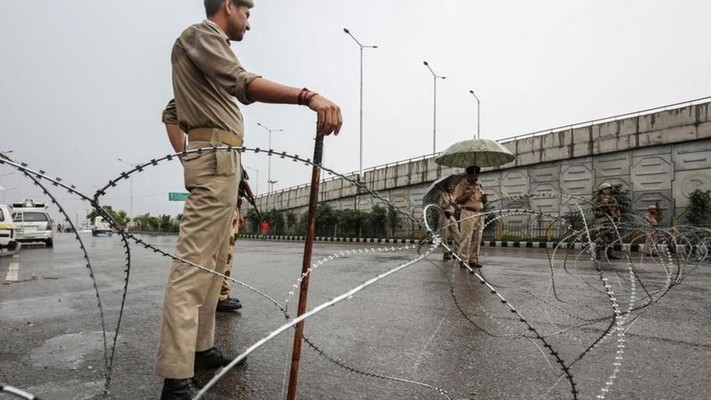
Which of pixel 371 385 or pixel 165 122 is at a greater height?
pixel 165 122

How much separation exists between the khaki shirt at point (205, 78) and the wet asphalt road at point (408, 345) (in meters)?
0.87

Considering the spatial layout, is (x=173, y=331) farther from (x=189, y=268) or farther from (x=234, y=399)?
(x=234, y=399)

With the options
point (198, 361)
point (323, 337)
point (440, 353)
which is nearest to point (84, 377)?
point (198, 361)

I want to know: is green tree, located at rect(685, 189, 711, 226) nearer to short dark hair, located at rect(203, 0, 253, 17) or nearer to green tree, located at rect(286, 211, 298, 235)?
short dark hair, located at rect(203, 0, 253, 17)

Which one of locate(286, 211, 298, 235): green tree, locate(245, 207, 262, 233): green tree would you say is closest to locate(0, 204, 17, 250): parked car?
locate(286, 211, 298, 235): green tree

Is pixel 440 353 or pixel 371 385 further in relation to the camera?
pixel 440 353

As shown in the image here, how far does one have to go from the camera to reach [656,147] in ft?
60.8

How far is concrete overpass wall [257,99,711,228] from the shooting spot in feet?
57.8

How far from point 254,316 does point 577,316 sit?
271cm

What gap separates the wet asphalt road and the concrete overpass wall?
398 inches

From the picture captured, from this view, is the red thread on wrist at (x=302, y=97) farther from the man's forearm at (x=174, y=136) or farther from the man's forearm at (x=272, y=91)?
the man's forearm at (x=174, y=136)

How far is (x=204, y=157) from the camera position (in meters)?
2.06

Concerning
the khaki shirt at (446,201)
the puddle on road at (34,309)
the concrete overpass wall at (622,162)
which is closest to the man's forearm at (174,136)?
the puddle on road at (34,309)

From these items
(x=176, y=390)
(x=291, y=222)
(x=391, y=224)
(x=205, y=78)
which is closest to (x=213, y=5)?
(x=205, y=78)
